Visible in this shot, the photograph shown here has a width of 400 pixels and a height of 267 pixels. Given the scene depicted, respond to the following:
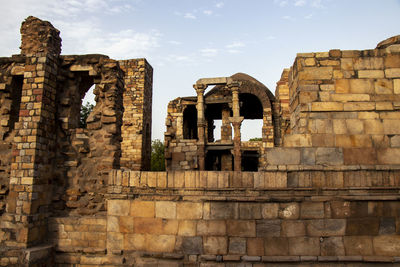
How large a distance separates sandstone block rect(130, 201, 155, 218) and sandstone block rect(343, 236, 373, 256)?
312 centimetres

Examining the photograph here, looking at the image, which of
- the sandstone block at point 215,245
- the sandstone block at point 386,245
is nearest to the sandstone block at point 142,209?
the sandstone block at point 215,245

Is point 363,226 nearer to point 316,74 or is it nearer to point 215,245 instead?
point 215,245

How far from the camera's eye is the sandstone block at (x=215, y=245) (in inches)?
161

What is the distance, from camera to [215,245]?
4.11 meters

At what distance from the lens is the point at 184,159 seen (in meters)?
13.9

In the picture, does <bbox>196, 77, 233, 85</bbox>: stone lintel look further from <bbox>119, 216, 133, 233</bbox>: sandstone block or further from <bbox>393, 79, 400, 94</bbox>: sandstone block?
<bbox>119, 216, 133, 233</bbox>: sandstone block

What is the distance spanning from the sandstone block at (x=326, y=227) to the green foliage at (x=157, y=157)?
62.1 ft

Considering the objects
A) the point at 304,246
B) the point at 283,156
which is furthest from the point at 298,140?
the point at 304,246

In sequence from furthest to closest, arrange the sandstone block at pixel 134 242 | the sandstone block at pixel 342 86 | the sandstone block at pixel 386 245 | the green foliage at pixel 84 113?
the green foliage at pixel 84 113 → the sandstone block at pixel 342 86 → the sandstone block at pixel 134 242 → the sandstone block at pixel 386 245

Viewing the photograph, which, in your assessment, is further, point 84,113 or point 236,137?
point 84,113

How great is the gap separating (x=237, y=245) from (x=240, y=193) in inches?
32.1

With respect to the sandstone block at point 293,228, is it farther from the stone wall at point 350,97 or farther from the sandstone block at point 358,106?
the sandstone block at point 358,106

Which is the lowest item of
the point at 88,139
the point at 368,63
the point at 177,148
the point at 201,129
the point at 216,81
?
the point at 88,139

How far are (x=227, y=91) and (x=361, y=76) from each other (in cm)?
1273
